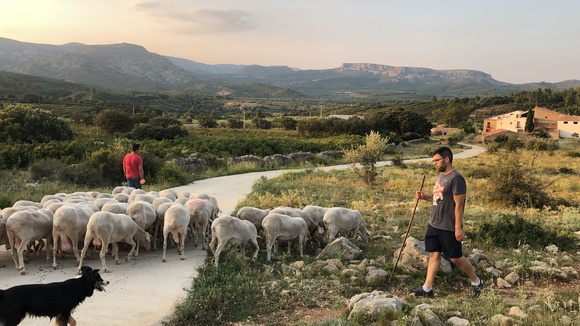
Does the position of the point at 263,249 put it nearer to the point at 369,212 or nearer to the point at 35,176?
the point at 369,212

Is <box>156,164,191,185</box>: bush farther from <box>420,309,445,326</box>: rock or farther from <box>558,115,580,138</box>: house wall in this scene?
<box>558,115,580,138</box>: house wall

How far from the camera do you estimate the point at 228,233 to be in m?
8.91

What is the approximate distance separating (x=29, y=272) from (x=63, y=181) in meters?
12.3

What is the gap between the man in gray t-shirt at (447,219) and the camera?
668 cm

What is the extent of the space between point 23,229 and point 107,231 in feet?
4.99

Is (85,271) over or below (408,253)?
over

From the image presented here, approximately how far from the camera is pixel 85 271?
233 inches

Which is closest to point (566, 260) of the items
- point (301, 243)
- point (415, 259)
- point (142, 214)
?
point (415, 259)

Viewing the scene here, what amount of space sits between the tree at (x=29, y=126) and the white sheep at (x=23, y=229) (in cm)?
2736

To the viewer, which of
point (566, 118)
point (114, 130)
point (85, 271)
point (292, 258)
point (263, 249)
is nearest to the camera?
point (85, 271)

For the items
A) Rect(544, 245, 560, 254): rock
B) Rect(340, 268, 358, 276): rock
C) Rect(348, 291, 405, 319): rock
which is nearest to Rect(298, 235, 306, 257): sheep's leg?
Rect(340, 268, 358, 276): rock

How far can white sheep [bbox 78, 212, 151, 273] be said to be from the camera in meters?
8.16

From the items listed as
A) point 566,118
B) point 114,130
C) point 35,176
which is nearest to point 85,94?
point 114,130

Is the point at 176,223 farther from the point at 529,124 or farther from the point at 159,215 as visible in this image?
the point at 529,124
